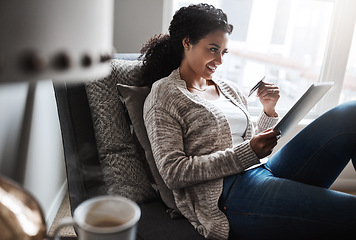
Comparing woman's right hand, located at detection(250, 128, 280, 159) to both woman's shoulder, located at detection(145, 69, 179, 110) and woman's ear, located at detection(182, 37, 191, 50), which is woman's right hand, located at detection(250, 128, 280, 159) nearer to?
woman's shoulder, located at detection(145, 69, 179, 110)

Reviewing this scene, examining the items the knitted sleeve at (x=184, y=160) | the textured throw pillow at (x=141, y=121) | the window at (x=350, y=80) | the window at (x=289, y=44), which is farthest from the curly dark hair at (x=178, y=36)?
the window at (x=350, y=80)

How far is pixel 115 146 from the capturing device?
1282 millimetres

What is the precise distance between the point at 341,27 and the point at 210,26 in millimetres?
1274

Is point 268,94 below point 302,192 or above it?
above

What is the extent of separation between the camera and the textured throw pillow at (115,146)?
4.03 ft

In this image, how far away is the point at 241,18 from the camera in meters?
2.23

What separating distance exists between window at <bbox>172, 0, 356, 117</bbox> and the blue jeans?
3.89ft

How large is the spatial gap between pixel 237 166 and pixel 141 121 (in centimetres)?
Answer: 40

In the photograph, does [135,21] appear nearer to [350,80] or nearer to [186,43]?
[186,43]

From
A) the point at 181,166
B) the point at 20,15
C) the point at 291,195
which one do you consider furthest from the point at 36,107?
the point at 20,15

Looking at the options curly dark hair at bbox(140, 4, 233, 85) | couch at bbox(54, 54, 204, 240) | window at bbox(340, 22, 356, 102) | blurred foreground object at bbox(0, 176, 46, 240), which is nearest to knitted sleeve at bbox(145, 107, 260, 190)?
couch at bbox(54, 54, 204, 240)

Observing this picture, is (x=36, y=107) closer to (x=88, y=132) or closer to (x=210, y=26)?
(x=88, y=132)

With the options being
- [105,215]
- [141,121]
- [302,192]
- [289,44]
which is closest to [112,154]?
[141,121]

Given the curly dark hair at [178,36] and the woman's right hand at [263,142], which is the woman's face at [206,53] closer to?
the curly dark hair at [178,36]
